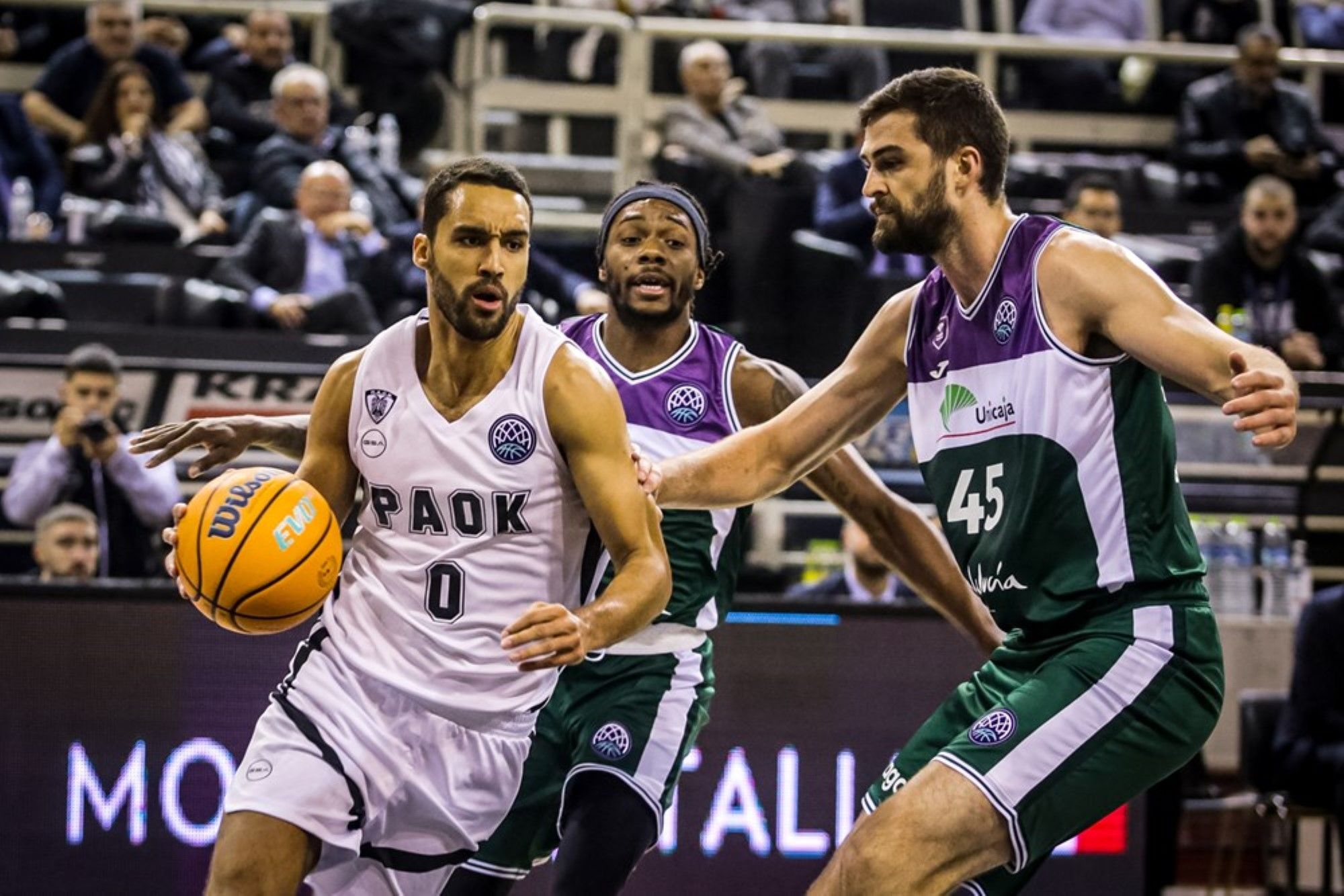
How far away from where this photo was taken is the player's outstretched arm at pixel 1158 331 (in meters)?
3.53

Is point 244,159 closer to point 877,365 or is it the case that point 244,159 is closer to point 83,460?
point 83,460

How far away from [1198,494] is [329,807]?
5813 mm

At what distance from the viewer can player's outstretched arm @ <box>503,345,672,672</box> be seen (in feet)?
13.3

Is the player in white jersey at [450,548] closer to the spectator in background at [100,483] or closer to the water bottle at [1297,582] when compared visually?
the spectator in background at [100,483]

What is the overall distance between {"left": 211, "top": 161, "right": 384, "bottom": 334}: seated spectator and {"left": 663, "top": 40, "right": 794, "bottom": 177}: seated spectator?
80.9 inches

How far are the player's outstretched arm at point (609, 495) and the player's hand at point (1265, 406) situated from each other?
1.28m

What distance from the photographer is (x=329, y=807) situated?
4.10 m

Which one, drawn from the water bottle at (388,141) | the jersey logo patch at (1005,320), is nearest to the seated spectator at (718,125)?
the water bottle at (388,141)

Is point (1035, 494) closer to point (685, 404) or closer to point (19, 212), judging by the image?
point (685, 404)

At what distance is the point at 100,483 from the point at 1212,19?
30.0 ft

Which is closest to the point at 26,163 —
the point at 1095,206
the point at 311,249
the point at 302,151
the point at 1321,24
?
the point at 302,151

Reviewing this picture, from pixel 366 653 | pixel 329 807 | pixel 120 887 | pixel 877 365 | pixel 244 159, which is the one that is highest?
pixel 244 159

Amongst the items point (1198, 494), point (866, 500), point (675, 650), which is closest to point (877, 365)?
point (866, 500)

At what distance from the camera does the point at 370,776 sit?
13.7ft
